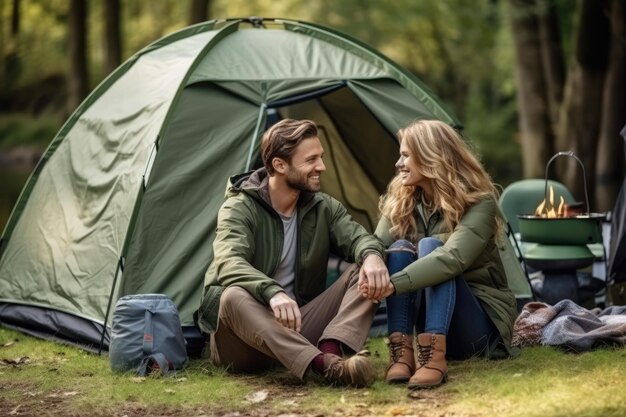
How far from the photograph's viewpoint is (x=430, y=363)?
4867 mm

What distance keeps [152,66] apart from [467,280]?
2886 millimetres

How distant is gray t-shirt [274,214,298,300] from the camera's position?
18.2 feet

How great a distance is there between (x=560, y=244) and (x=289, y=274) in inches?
83.7

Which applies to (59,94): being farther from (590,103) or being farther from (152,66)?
(152,66)

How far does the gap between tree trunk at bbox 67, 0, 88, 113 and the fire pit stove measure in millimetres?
13662

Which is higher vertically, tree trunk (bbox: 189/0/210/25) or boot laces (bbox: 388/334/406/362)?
tree trunk (bbox: 189/0/210/25)

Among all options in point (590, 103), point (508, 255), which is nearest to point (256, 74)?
point (508, 255)

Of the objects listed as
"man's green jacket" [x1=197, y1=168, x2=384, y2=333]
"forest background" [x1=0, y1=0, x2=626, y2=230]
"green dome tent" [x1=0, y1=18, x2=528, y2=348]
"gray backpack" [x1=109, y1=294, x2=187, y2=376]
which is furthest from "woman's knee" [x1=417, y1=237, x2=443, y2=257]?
"forest background" [x1=0, y1=0, x2=626, y2=230]

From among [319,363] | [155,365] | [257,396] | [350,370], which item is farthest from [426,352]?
[155,365]

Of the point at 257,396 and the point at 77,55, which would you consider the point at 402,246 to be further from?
the point at 77,55

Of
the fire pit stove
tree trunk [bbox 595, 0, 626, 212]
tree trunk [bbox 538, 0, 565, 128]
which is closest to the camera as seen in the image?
the fire pit stove

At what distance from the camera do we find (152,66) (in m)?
7.14

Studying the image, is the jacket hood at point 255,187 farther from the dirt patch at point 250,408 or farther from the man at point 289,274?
the dirt patch at point 250,408

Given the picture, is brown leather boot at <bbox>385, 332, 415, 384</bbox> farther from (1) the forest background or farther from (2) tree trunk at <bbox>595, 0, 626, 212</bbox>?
(1) the forest background
